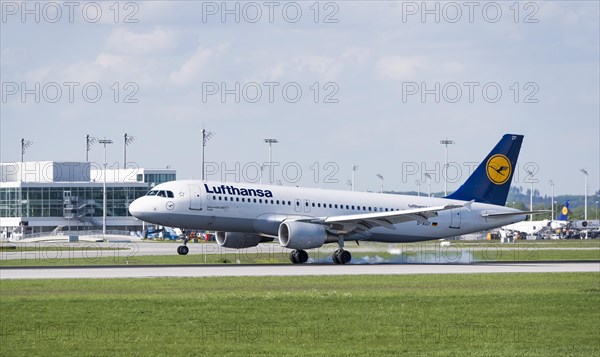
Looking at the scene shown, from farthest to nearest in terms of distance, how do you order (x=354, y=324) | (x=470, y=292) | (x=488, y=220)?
(x=488, y=220), (x=470, y=292), (x=354, y=324)

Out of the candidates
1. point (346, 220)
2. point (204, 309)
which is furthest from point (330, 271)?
point (204, 309)

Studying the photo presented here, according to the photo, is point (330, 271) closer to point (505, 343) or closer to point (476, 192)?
point (476, 192)

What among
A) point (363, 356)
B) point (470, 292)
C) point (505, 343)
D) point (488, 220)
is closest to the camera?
point (363, 356)

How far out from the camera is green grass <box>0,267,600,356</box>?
23.9 meters

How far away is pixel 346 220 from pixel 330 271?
8.28m

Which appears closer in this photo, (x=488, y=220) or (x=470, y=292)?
(x=470, y=292)

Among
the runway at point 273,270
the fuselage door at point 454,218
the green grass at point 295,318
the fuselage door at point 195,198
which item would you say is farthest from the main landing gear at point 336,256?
the green grass at point 295,318

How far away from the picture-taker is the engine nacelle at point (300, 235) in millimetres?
54250

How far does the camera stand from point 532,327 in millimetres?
27766

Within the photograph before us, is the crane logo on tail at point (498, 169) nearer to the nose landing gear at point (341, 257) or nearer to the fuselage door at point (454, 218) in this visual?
the fuselage door at point (454, 218)

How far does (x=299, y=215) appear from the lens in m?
57.7

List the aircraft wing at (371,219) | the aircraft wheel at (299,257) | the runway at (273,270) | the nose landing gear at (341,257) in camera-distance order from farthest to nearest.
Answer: the aircraft wheel at (299,257) < the nose landing gear at (341,257) < the aircraft wing at (371,219) < the runway at (273,270)

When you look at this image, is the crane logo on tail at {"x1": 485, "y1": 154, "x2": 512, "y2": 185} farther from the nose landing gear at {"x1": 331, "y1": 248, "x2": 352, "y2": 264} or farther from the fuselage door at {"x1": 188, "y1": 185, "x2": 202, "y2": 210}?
the fuselage door at {"x1": 188, "y1": 185, "x2": 202, "y2": 210}

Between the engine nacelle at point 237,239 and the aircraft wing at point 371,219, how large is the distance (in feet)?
14.8
